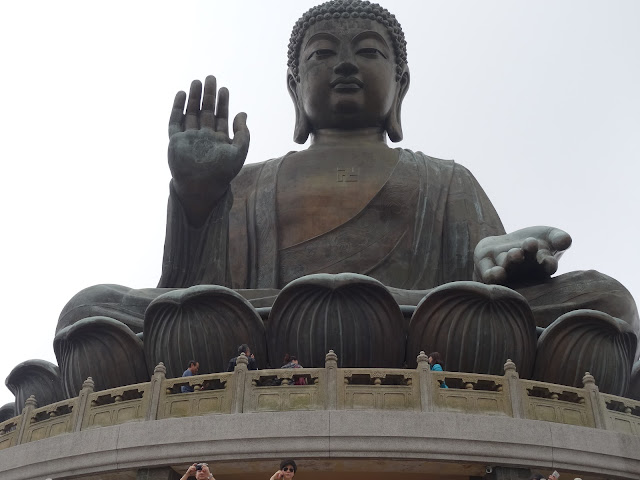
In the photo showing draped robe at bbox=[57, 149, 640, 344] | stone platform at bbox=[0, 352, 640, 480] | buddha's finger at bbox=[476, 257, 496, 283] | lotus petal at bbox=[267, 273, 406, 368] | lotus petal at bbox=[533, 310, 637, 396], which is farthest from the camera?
draped robe at bbox=[57, 149, 640, 344]

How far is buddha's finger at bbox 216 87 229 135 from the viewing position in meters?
11.2

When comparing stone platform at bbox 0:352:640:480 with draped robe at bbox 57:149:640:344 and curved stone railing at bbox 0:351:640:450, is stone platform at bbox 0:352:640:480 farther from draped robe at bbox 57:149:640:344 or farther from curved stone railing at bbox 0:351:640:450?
draped robe at bbox 57:149:640:344

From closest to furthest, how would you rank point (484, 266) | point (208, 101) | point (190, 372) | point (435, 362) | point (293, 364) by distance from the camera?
point (293, 364) < point (190, 372) < point (435, 362) < point (484, 266) < point (208, 101)

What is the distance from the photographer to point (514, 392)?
8.17 m

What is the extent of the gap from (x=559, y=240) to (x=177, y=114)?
13.2 feet

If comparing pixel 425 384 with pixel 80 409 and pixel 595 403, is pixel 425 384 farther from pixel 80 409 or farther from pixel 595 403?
pixel 80 409

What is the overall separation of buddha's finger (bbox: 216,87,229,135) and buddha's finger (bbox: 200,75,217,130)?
0.18 feet

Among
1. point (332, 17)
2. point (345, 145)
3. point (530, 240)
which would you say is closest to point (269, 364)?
point (530, 240)

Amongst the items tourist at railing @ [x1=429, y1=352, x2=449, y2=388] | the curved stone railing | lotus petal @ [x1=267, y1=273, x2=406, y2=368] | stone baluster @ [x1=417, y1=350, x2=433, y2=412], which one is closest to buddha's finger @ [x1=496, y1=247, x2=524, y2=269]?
lotus petal @ [x1=267, y1=273, x2=406, y2=368]

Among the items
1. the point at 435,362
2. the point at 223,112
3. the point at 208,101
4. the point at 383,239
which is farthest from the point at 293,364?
the point at 383,239

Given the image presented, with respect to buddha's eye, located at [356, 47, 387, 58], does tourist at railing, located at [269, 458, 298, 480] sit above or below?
below

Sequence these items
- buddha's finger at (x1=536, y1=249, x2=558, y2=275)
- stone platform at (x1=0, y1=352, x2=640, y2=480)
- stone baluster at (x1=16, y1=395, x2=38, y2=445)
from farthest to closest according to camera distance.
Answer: buddha's finger at (x1=536, y1=249, x2=558, y2=275), stone baluster at (x1=16, y1=395, x2=38, y2=445), stone platform at (x1=0, y1=352, x2=640, y2=480)

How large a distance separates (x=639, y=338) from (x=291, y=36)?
243 inches

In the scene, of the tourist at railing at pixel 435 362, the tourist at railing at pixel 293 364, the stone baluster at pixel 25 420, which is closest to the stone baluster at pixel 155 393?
the tourist at railing at pixel 293 364
